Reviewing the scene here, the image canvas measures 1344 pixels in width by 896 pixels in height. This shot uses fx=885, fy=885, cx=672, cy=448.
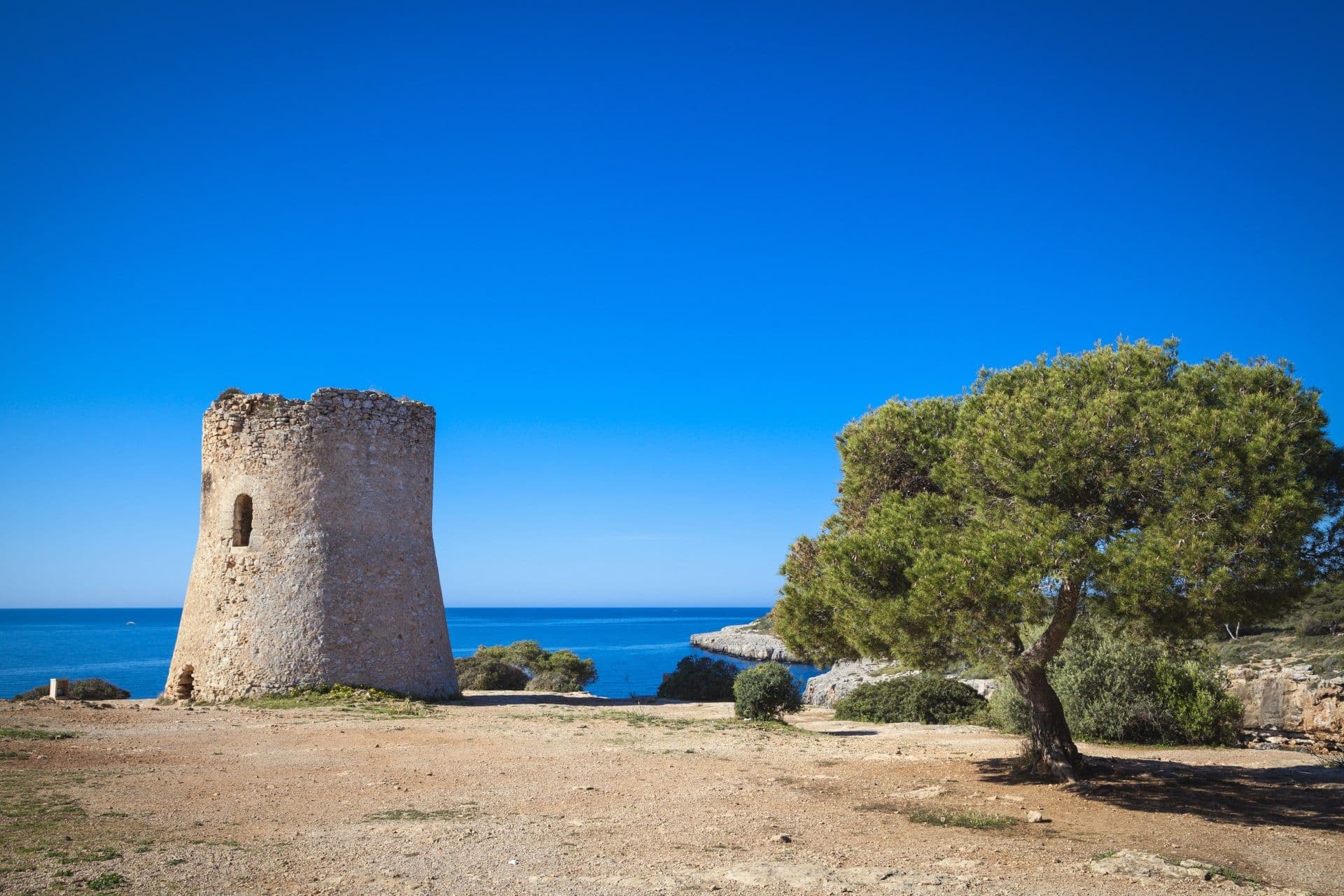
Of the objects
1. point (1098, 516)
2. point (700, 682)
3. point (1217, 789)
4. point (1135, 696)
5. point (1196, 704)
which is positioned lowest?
point (700, 682)

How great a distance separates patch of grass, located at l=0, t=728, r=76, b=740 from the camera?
1255 centimetres

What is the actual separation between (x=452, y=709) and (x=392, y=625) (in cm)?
263

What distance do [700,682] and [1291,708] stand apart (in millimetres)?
13617

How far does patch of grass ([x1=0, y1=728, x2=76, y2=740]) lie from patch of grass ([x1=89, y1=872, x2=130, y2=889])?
816 cm

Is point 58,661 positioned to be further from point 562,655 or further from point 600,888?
point 600,888

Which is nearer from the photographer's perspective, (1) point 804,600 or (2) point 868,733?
(1) point 804,600

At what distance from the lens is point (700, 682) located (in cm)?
2400

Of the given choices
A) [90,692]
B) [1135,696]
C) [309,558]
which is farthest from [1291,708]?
[90,692]

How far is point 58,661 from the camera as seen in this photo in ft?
219

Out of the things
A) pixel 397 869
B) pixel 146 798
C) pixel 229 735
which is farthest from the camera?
pixel 229 735

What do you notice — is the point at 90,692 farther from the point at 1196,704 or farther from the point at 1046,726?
the point at 1196,704

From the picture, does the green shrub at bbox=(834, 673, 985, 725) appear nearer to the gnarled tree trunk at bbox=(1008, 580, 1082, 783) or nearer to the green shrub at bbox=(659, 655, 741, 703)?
the green shrub at bbox=(659, 655, 741, 703)

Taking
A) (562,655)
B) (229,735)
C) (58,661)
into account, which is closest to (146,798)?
(229,735)

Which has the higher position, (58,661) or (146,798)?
(146,798)
